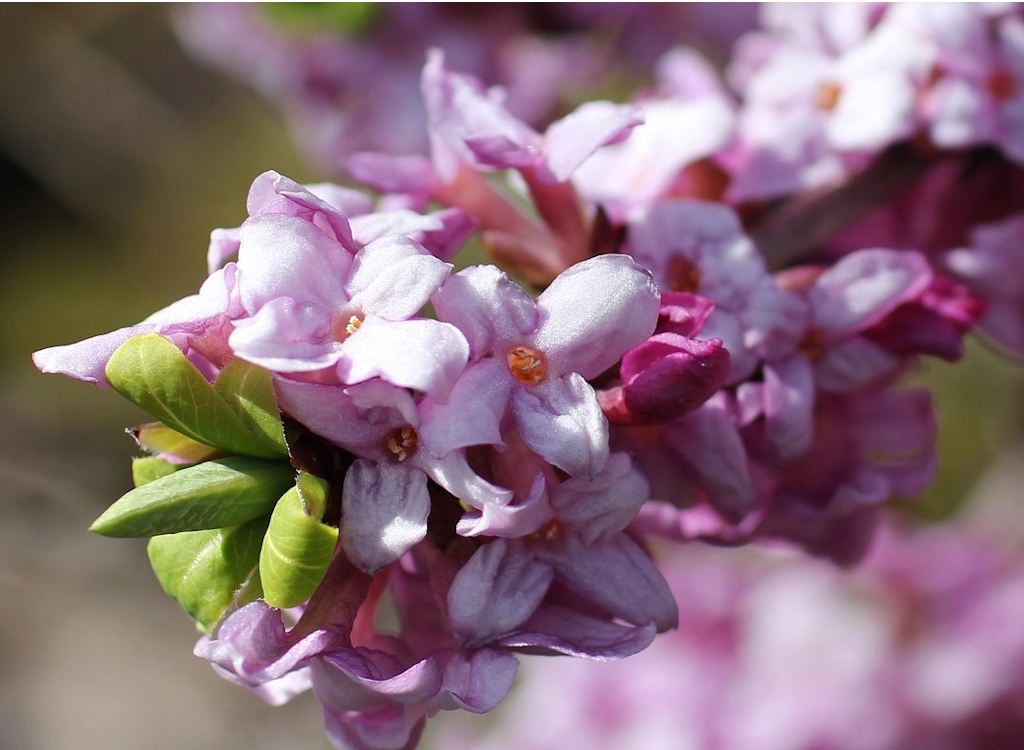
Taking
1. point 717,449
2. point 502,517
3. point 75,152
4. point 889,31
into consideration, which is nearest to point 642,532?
point 717,449

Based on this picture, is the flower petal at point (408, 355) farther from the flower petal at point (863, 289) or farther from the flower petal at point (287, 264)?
the flower petal at point (863, 289)

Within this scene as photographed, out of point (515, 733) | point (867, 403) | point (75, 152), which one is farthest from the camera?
point (75, 152)

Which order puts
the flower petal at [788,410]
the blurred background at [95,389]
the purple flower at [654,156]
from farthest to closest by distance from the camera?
the blurred background at [95,389], the purple flower at [654,156], the flower petal at [788,410]

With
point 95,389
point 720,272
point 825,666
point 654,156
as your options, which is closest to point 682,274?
point 720,272

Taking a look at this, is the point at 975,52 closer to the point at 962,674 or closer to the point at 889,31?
the point at 889,31

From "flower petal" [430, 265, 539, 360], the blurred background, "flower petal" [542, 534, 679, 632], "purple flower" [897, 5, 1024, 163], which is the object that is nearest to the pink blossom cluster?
the blurred background

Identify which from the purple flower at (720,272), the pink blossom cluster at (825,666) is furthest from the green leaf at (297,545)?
the pink blossom cluster at (825,666)
